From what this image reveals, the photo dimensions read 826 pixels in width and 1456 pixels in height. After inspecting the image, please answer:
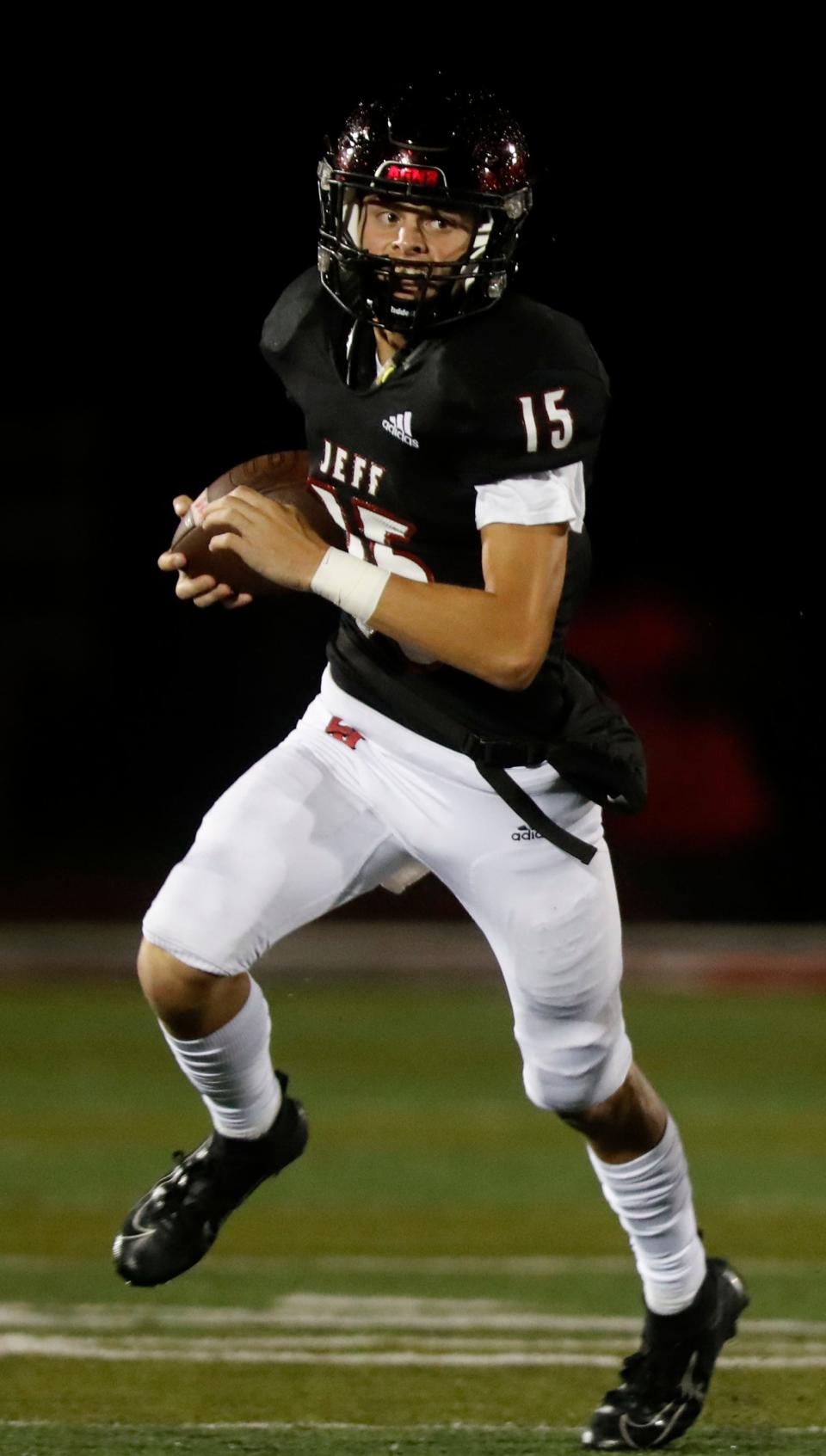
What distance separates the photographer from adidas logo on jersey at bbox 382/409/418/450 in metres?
2.84

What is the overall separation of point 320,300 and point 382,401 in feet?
0.82

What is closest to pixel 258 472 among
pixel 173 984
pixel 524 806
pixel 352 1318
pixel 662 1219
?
pixel 524 806

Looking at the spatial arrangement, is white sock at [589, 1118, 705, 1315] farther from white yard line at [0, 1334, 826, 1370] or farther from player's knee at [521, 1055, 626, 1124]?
white yard line at [0, 1334, 826, 1370]

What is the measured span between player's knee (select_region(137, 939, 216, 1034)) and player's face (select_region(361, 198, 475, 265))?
914 mm

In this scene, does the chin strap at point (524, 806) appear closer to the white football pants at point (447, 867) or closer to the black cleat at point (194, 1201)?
the white football pants at point (447, 867)

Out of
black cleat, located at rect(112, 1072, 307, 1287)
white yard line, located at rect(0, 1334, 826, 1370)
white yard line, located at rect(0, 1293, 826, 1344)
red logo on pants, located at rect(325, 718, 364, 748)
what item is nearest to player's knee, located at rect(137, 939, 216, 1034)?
black cleat, located at rect(112, 1072, 307, 1287)

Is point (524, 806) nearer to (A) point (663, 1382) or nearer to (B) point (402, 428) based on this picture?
(B) point (402, 428)

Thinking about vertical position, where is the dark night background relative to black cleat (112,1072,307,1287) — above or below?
below

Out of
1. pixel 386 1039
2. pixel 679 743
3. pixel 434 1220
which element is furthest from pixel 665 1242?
pixel 679 743

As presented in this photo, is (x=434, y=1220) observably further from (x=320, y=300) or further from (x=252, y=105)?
(x=252, y=105)

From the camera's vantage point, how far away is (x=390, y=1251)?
472cm

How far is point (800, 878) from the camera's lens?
34.8 ft

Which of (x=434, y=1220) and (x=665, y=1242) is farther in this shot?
Result: (x=434, y=1220)

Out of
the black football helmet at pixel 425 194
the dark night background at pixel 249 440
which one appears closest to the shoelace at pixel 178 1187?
the black football helmet at pixel 425 194
